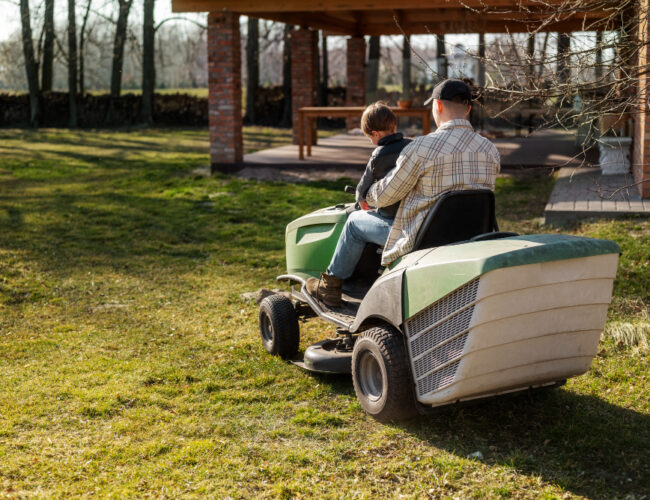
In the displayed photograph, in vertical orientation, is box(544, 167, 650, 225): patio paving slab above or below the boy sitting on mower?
below

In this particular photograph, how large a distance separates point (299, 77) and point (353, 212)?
12716 mm

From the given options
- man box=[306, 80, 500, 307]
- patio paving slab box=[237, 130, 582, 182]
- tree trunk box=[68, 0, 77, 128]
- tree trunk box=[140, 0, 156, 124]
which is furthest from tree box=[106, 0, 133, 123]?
man box=[306, 80, 500, 307]

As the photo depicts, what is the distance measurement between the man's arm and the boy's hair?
0.46m

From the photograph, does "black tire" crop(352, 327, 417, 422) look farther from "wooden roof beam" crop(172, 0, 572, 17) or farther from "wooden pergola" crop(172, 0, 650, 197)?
"wooden roof beam" crop(172, 0, 572, 17)

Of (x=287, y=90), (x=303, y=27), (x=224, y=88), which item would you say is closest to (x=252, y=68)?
(x=287, y=90)

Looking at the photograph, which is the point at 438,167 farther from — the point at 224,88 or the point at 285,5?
the point at 224,88

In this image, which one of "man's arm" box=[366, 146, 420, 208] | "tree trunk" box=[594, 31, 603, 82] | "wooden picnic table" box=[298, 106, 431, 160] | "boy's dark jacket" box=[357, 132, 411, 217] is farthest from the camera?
"wooden picnic table" box=[298, 106, 431, 160]

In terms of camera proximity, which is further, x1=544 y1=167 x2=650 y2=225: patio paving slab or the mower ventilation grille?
x1=544 y1=167 x2=650 y2=225: patio paving slab

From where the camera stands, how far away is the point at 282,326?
5000 mm

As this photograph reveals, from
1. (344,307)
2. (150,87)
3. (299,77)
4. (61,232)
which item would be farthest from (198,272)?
(150,87)

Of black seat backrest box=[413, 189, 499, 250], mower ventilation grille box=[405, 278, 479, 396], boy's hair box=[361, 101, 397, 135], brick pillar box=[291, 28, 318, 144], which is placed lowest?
mower ventilation grille box=[405, 278, 479, 396]

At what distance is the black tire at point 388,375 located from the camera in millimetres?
3746

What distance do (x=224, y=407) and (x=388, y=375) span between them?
1047 mm

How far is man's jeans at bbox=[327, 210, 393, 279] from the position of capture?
4.23m
